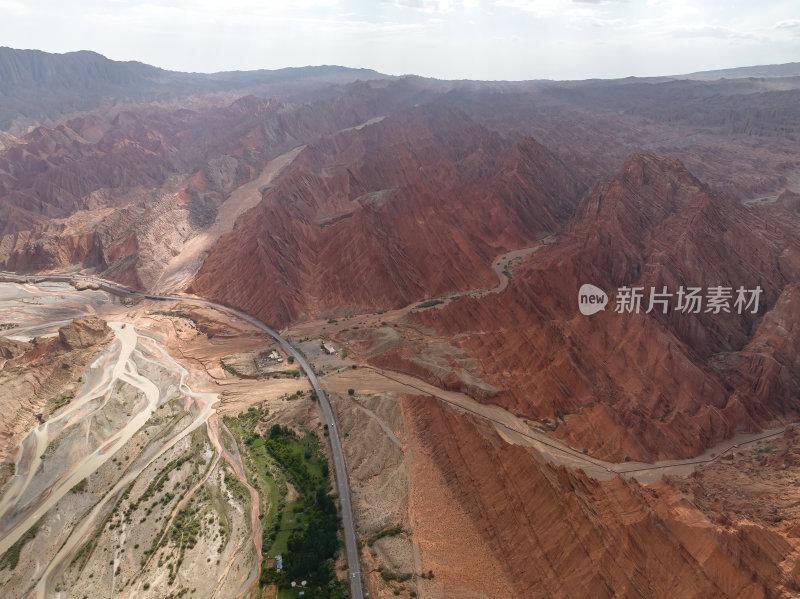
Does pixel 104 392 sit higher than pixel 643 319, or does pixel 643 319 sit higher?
pixel 643 319

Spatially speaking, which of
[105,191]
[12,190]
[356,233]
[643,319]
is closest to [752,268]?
[643,319]

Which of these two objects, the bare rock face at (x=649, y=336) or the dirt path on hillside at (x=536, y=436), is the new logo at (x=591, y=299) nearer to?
the bare rock face at (x=649, y=336)

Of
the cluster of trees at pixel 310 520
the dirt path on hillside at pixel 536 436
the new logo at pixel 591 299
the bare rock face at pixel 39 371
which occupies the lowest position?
the cluster of trees at pixel 310 520

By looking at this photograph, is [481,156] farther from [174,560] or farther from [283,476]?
[174,560]

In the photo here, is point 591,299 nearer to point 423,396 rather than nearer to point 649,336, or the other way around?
point 649,336

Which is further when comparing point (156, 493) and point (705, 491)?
point (156, 493)

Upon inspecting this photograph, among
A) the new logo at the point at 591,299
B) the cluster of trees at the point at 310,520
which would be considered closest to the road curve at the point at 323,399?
the cluster of trees at the point at 310,520

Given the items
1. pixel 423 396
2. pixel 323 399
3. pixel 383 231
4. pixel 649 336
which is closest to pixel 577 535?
pixel 423 396
